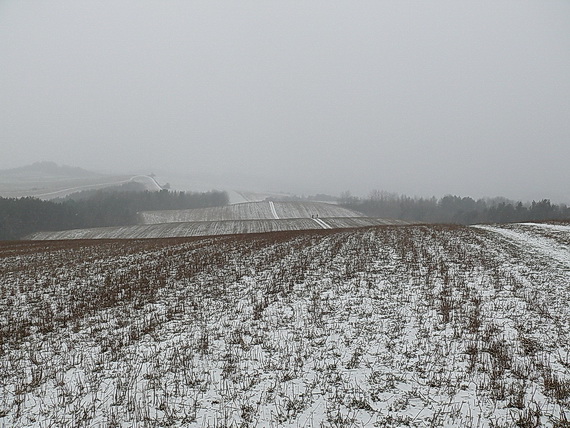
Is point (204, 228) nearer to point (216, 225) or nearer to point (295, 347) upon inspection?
point (216, 225)

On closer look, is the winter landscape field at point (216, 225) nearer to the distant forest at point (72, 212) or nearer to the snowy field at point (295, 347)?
the distant forest at point (72, 212)

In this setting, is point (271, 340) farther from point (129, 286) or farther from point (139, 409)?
point (129, 286)

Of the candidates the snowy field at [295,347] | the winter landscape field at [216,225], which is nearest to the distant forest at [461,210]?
the winter landscape field at [216,225]

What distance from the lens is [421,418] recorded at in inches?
195

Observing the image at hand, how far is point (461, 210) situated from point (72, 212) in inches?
5592

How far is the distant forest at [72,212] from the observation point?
267ft

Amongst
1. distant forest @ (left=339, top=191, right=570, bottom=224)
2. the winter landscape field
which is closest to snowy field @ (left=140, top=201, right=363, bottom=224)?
the winter landscape field

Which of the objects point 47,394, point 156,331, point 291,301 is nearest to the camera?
point 47,394

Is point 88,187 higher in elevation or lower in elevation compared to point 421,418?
higher

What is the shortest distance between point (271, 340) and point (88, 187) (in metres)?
199

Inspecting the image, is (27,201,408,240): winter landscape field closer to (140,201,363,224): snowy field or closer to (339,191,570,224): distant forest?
(140,201,363,224): snowy field

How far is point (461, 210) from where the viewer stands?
122 meters

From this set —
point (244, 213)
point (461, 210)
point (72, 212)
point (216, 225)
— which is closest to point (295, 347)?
point (216, 225)

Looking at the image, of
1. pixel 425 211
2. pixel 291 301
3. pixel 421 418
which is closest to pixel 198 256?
pixel 291 301
